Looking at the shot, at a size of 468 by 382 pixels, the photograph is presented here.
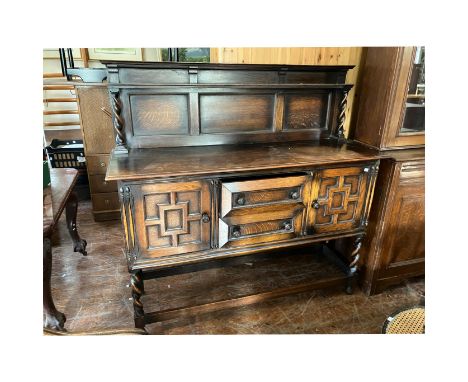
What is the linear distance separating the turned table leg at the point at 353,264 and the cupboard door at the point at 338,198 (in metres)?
0.19

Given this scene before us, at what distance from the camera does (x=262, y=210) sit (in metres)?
1.52

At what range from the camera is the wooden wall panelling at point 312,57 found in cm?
212

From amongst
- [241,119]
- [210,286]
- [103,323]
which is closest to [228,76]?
[241,119]

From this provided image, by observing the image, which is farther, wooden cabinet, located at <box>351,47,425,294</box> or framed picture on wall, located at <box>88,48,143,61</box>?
framed picture on wall, located at <box>88,48,143,61</box>

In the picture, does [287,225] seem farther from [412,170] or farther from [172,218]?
[412,170]

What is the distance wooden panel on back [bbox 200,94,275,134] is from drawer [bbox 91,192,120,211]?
Result: 1586 mm

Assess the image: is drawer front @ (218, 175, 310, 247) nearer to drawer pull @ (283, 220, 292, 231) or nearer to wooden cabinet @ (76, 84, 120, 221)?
drawer pull @ (283, 220, 292, 231)

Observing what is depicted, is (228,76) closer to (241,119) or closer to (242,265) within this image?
(241,119)

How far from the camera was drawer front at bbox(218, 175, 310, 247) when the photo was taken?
144cm

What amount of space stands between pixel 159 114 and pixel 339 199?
3.77ft

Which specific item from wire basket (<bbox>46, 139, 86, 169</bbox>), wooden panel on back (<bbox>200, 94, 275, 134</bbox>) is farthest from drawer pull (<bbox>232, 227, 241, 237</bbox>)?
wire basket (<bbox>46, 139, 86, 169</bbox>)

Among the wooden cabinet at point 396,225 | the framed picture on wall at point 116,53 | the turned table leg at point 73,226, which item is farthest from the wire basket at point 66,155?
the wooden cabinet at point 396,225

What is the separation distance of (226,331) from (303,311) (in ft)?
1.73

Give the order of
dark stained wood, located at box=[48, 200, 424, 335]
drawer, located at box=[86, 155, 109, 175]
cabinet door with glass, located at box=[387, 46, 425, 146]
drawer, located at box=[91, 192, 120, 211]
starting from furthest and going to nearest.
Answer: drawer, located at box=[91, 192, 120, 211], drawer, located at box=[86, 155, 109, 175], dark stained wood, located at box=[48, 200, 424, 335], cabinet door with glass, located at box=[387, 46, 425, 146]
